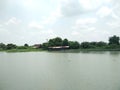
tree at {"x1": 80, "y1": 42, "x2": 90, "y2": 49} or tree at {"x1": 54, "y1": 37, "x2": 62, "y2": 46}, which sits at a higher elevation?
tree at {"x1": 54, "y1": 37, "x2": 62, "y2": 46}

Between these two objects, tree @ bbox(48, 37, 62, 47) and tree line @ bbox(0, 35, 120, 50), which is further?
tree @ bbox(48, 37, 62, 47)

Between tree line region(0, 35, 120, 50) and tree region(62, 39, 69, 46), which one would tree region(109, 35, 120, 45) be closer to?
tree line region(0, 35, 120, 50)

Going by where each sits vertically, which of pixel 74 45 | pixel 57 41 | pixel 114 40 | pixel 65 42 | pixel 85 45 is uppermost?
pixel 57 41

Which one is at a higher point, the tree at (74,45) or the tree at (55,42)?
the tree at (55,42)

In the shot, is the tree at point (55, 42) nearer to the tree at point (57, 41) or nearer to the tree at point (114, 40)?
the tree at point (57, 41)

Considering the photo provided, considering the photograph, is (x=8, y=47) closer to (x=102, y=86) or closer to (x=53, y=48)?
(x=53, y=48)

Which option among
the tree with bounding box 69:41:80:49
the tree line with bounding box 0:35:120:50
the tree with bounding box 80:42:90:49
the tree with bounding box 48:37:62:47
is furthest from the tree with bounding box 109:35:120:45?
the tree with bounding box 48:37:62:47

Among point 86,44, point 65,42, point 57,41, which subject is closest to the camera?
point 86,44

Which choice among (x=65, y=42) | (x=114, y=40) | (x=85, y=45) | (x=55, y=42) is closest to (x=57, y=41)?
(x=55, y=42)

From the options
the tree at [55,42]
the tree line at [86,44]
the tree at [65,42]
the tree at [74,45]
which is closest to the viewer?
the tree line at [86,44]

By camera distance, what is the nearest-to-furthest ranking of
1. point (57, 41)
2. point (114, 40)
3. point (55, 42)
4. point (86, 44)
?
point (86, 44)
point (114, 40)
point (55, 42)
point (57, 41)

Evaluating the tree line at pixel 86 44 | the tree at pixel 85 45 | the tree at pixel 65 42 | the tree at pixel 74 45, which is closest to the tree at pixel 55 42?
the tree line at pixel 86 44

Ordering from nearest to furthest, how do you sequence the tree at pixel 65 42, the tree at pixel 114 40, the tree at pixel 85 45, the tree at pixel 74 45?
the tree at pixel 85 45 → the tree at pixel 114 40 → the tree at pixel 74 45 → the tree at pixel 65 42

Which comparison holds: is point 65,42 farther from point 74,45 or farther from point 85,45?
point 85,45
